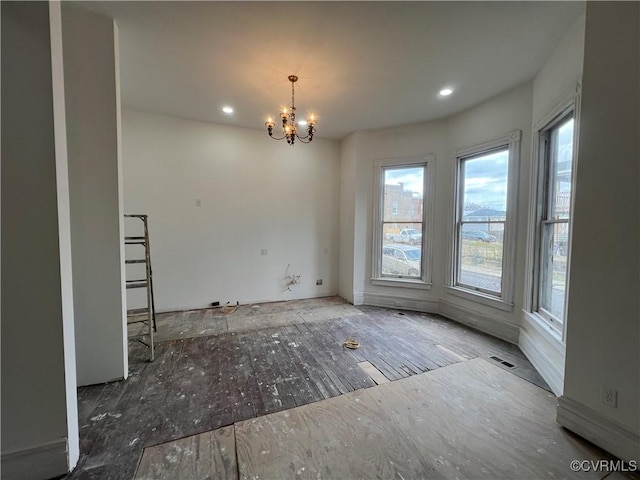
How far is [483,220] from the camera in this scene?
3.47 metres

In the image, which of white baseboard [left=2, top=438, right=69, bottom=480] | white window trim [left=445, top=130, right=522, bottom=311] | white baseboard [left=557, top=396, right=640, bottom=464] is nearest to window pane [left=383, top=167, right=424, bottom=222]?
white window trim [left=445, top=130, right=522, bottom=311]

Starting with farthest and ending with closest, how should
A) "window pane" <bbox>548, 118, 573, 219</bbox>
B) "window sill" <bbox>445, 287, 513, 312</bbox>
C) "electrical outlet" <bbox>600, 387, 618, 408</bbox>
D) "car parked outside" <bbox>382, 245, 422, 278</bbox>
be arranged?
"car parked outside" <bbox>382, 245, 422, 278</bbox>, "window sill" <bbox>445, 287, 513, 312</bbox>, "window pane" <bbox>548, 118, 573, 219</bbox>, "electrical outlet" <bbox>600, 387, 618, 408</bbox>

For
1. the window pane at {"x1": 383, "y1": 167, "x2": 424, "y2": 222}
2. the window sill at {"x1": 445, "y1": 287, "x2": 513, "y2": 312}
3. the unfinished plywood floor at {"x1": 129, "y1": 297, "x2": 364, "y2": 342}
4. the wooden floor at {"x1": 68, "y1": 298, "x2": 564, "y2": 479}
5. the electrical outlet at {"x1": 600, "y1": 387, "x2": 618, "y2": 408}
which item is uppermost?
the window pane at {"x1": 383, "y1": 167, "x2": 424, "y2": 222}

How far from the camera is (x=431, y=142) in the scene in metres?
4.00

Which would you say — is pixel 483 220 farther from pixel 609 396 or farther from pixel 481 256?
pixel 609 396

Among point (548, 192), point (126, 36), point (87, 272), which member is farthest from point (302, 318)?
point (126, 36)

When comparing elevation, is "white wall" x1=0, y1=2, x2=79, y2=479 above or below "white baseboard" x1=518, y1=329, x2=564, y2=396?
above

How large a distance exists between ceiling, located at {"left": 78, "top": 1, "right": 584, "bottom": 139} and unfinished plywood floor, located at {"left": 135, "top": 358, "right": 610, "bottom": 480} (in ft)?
9.60

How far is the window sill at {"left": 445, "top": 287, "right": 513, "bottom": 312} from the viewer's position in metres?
3.13

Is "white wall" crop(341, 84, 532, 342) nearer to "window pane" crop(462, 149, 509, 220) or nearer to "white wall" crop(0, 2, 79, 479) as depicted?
"window pane" crop(462, 149, 509, 220)

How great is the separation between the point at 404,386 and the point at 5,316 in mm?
2623

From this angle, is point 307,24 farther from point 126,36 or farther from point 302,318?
point 302,318

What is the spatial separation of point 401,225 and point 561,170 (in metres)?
2.15

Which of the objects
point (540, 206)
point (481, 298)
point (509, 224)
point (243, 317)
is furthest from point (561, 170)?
point (243, 317)
